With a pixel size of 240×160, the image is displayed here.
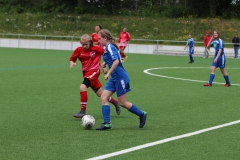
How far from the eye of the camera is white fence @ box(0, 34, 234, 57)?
4806cm

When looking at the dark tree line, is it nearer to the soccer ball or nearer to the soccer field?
the soccer field

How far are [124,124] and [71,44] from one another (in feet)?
133

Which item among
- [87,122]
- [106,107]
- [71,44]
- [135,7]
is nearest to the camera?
[87,122]

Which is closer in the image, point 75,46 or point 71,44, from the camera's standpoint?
point 75,46

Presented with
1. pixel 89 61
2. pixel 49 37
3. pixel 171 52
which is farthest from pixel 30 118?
pixel 49 37

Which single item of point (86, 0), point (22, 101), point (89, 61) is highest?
point (86, 0)

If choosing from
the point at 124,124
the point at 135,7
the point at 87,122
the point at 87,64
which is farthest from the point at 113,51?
the point at 135,7

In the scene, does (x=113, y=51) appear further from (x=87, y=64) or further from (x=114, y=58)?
(x=87, y=64)

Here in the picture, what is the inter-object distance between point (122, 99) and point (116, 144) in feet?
5.14

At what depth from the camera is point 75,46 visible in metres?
50.7

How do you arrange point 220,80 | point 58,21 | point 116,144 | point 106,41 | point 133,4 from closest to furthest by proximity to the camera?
point 116,144, point 106,41, point 220,80, point 58,21, point 133,4

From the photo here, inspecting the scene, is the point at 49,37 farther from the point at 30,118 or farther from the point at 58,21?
the point at 30,118

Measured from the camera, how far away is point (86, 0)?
218ft

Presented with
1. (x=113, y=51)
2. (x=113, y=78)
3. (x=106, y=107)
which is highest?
(x=113, y=51)
